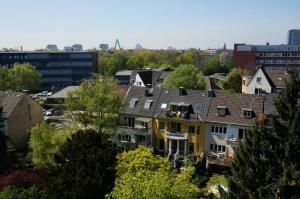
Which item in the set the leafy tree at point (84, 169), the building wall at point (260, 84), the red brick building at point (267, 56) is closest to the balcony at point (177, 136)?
the leafy tree at point (84, 169)

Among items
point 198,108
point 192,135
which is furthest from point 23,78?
point 192,135

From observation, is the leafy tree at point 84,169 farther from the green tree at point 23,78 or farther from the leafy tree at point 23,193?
the green tree at point 23,78

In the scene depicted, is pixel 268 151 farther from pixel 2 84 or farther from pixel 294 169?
pixel 2 84

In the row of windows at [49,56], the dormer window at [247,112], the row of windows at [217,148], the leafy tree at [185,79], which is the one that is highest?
the row of windows at [49,56]

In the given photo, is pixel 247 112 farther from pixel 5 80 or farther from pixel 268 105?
pixel 5 80

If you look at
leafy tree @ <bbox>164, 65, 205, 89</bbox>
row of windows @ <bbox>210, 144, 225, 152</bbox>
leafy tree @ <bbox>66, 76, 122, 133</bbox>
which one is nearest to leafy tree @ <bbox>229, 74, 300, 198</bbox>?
row of windows @ <bbox>210, 144, 225, 152</bbox>

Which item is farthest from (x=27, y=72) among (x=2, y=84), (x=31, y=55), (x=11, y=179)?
(x=11, y=179)
